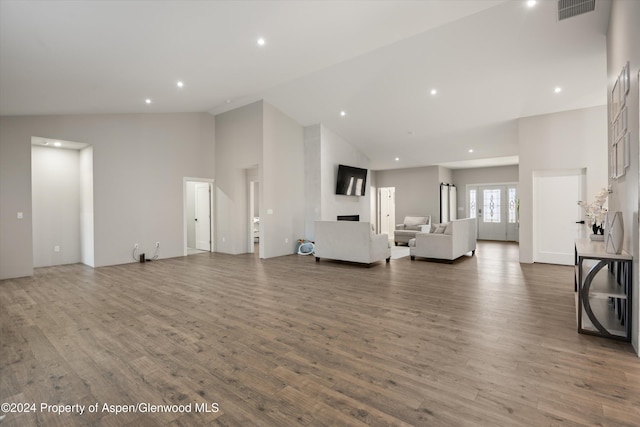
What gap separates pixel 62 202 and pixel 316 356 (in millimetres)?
7318

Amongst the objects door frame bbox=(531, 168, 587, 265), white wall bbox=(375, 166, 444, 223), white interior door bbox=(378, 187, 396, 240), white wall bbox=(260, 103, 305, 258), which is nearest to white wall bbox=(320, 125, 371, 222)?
white wall bbox=(260, 103, 305, 258)

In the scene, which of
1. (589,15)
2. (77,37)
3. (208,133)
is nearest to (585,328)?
(589,15)

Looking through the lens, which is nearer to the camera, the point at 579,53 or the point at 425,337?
the point at 425,337

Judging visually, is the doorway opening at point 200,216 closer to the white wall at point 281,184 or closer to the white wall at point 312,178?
the white wall at point 281,184

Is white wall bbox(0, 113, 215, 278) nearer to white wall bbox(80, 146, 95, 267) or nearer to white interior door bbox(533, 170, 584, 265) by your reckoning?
white wall bbox(80, 146, 95, 267)

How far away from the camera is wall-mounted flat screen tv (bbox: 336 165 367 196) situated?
29.5 feet

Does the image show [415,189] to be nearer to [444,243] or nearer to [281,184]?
[444,243]

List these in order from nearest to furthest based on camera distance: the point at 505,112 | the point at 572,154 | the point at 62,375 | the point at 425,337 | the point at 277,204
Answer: the point at 62,375
the point at 425,337
the point at 572,154
the point at 505,112
the point at 277,204

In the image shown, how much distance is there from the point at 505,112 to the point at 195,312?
7019 mm

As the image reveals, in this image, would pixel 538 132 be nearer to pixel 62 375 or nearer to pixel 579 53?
pixel 579 53

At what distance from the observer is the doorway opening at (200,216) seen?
9016 mm

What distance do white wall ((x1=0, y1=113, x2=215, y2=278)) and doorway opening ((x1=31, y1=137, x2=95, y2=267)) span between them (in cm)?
29

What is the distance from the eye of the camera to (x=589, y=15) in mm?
4109

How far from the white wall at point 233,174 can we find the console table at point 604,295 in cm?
662
